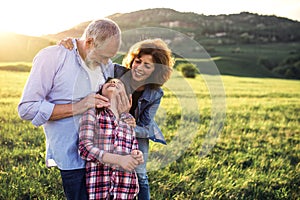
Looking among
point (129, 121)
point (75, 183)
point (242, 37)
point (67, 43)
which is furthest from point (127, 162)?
point (242, 37)

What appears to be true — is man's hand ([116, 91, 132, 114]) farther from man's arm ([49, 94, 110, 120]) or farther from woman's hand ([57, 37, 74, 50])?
woman's hand ([57, 37, 74, 50])

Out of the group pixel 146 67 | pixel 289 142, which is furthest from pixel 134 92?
pixel 289 142

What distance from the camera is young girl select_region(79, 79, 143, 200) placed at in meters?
2.50

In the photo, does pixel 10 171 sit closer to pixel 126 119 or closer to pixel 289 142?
pixel 126 119

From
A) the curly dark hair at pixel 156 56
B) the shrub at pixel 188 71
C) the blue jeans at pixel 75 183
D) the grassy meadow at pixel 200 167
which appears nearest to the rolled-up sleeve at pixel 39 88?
the blue jeans at pixel 75 183

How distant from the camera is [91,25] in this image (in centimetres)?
Answer: 249

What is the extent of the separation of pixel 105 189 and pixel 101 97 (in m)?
0.59

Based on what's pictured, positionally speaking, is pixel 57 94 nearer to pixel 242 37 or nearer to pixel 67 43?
pixel 67 43

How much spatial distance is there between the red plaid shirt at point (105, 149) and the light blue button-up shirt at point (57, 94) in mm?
99

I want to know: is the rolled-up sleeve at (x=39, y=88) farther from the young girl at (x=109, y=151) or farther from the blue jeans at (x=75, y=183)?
the blue jeans at (x=75, y=183)

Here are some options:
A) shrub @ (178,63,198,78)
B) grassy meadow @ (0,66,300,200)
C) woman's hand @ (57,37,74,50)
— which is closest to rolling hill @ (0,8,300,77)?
shrub @ (178,63,198,78)

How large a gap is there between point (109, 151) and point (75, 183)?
1.12 ft

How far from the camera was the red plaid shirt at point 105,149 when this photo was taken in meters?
2.51

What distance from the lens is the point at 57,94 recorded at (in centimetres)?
258
